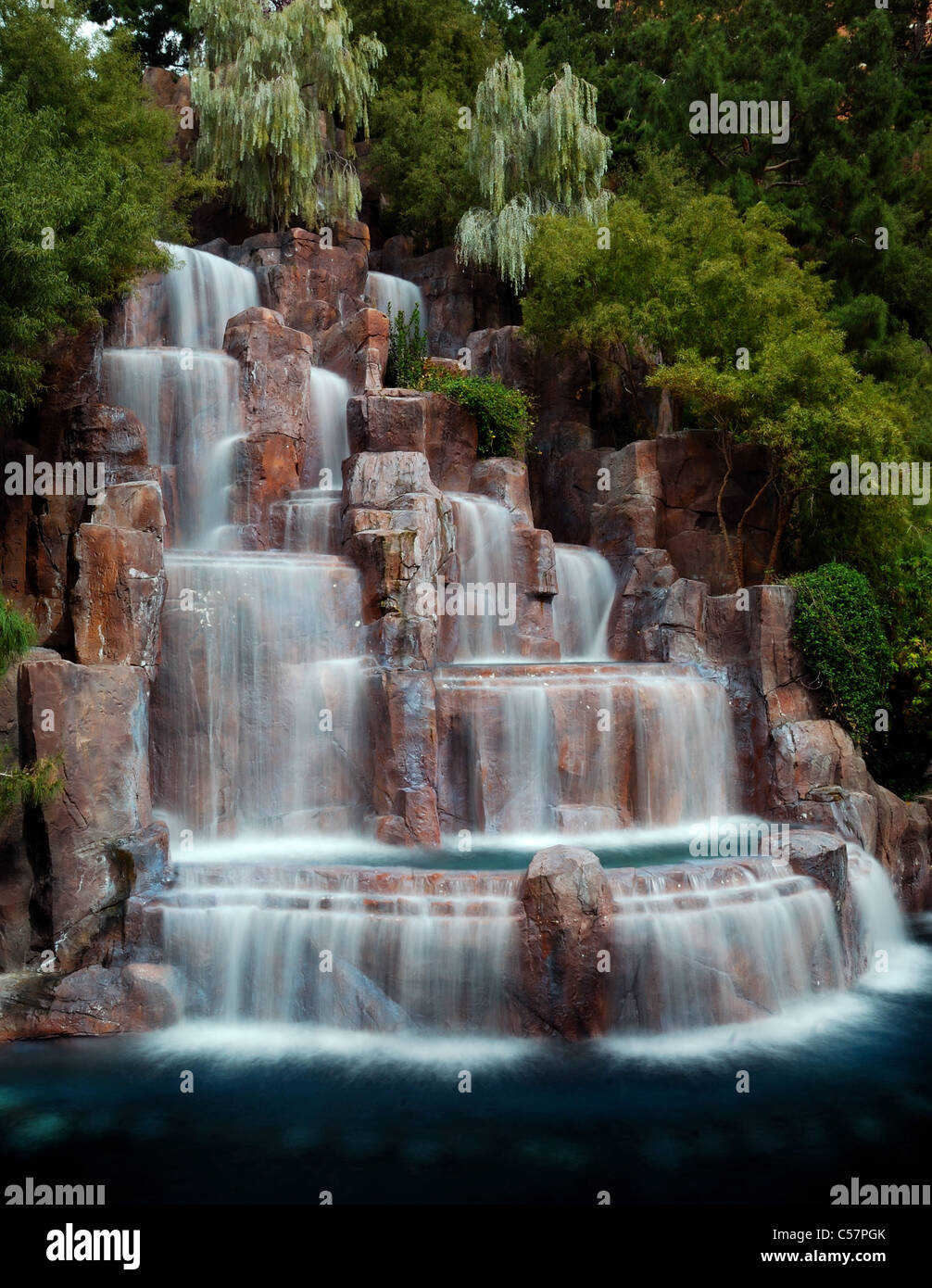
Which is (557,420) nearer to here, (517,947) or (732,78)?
(732,78)

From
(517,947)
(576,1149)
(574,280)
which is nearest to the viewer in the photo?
(576,1149)

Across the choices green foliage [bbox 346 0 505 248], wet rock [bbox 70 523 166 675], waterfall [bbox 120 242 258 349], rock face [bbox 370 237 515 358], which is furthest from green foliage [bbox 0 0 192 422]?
green foliage [bbox 346 0 505 248]

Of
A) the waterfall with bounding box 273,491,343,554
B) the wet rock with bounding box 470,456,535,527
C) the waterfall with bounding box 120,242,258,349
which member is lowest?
the waterfall with bounding box 273,491,343,554

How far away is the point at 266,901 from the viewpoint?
8953 mm

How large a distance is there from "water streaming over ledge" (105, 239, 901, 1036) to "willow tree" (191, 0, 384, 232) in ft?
18.6

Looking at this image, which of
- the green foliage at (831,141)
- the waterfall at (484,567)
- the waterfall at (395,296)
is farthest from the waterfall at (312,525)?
the green foliage at (831,141)

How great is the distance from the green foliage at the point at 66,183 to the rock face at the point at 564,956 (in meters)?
8.90

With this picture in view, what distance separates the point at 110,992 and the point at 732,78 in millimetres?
24897

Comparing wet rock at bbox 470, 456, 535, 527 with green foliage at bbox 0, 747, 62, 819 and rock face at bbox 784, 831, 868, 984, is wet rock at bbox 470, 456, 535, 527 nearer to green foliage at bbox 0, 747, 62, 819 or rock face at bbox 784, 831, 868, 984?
rock face at bbox 784, 831, 868, 984

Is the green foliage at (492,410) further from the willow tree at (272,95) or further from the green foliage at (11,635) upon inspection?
the green foliage at (11,635)

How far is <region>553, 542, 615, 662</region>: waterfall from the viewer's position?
17078mm

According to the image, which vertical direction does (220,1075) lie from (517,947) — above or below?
below

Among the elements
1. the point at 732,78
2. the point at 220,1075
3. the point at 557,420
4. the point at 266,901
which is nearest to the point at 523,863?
the point at 266,901

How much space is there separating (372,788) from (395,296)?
52.5ft
